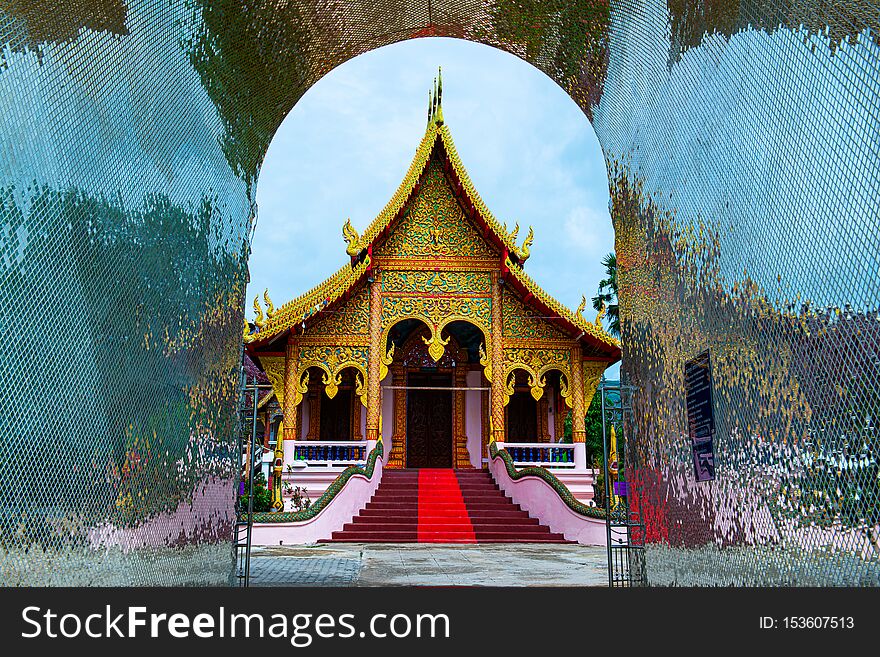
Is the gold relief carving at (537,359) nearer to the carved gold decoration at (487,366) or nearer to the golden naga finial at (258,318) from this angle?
the carved gold decoration at (487,366)

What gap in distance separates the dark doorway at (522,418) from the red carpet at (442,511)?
295cm

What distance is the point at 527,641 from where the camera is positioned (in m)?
2.20

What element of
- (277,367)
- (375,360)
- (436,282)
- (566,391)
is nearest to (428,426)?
(375,360)

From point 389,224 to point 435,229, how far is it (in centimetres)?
101

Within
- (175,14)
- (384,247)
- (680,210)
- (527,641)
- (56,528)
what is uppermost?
(384,247)

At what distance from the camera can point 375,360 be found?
14.0m

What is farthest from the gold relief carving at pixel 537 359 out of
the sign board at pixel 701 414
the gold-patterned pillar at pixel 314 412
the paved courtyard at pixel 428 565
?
the sign board at pixel 701 414

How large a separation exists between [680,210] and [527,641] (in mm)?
2211

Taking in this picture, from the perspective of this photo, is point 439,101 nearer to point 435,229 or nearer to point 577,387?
point 435,229

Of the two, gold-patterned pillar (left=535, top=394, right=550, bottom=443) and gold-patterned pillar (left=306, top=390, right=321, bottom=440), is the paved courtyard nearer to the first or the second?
gold-patterned pillar (left=535, top=394, right=550, bottom=443)

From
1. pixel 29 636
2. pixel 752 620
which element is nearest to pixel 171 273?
pixel 29 636

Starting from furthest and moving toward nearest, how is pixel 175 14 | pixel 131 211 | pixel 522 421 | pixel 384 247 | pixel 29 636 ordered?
pixel 522 421 < pixel 384 247 < pixel 175 14 < pixel 131 211 < pixel 29 636

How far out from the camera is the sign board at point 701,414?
317 cm

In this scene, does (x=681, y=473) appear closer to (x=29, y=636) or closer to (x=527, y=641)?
(x=527, y=641)
